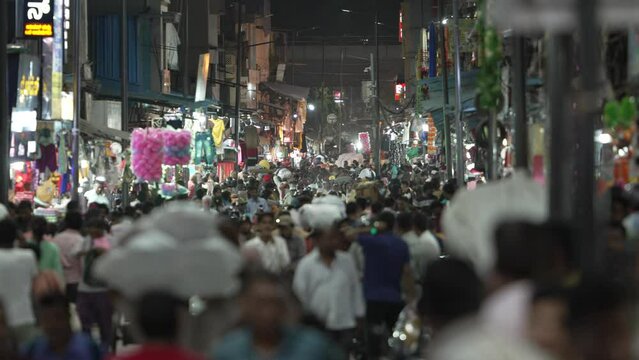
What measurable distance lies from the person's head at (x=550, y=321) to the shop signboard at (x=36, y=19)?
23343 mm

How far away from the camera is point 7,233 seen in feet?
39.4

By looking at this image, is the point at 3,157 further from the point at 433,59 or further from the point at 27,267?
the point at 433,59

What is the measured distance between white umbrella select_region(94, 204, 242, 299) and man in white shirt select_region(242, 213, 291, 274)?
641 centimetres

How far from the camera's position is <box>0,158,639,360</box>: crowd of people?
5953 millimetres

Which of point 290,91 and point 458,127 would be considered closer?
point 458,127

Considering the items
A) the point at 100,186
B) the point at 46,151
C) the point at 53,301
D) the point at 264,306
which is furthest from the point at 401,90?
the point at 264,306

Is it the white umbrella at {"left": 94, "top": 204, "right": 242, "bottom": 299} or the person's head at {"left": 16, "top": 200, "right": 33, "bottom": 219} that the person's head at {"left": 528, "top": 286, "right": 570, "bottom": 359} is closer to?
the white umbrella at {"left": 94, "top": 204, "right": 242, "bottom": 299}

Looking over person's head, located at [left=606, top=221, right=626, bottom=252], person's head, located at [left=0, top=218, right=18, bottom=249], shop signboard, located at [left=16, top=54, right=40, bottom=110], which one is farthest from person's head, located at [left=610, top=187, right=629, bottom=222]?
shop signboard, located at [left=16, top=54, right=40, bottom=110]

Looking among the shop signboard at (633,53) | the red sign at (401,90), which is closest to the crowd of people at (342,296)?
the shop signboard at (633,53)

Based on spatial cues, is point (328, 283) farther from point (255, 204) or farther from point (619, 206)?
point (255, 204)

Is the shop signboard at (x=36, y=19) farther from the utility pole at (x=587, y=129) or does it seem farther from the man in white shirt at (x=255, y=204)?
the utility pole at (x=587, y=129)

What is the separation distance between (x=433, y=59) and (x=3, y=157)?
31832 mm

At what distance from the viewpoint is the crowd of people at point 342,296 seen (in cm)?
595

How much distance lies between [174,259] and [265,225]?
7960mm
